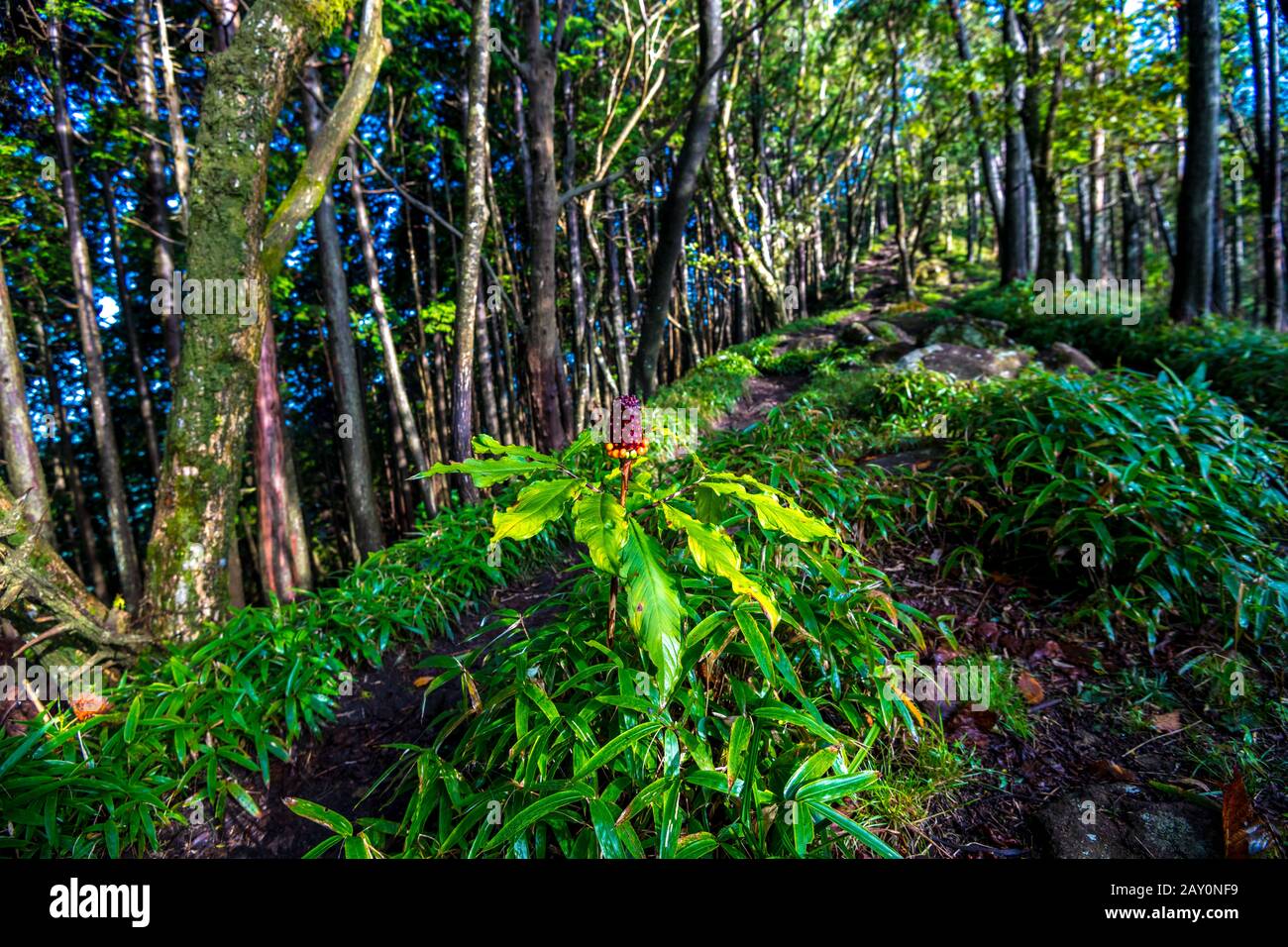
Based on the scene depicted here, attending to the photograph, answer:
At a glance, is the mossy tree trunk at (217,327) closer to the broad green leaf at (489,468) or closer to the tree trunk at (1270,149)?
the broad green leaf at (489,468)

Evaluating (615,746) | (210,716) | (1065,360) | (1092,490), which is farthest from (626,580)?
(1065,360)

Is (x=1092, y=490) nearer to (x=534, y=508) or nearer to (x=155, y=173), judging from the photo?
(x=534, y=508)

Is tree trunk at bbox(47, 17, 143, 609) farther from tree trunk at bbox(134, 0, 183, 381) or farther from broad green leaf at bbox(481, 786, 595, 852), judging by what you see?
broad green leaf at bbox(481, 786, 595, 852)

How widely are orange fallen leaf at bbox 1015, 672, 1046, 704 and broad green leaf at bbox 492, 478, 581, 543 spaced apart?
1.86 m

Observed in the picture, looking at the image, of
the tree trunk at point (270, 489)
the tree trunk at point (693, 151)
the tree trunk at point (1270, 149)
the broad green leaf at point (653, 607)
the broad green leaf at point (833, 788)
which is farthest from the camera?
the tree trunk at point (1270, 149)

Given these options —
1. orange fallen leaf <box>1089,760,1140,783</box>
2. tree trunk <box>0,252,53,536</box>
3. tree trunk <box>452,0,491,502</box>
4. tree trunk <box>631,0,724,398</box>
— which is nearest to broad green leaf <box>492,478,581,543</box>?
orange fallen leaf <box>1089,760,1140,783</box>

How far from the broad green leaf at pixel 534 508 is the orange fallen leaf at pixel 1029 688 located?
1864 millimetres

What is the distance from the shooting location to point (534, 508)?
1.12m

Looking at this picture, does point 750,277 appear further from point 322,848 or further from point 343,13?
point 322,848

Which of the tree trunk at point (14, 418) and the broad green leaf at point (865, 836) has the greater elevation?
the tree trunk at point (14, 418)

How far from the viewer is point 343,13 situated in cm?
294

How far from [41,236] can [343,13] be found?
678 centimetres

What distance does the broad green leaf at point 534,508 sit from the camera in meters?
1.07

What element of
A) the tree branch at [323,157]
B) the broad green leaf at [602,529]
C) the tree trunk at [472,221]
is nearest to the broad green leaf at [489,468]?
the broad green leaf at [602,529]
